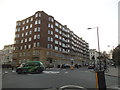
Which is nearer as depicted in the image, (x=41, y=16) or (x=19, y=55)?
(x=41, y=16)

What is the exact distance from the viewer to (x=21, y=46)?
177 ft

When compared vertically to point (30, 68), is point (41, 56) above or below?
above

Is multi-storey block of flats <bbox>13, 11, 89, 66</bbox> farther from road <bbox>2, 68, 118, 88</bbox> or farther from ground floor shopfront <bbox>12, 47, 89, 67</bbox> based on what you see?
road <bbox>2, 68, 118, 88</bbox>

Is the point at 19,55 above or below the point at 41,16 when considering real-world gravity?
below

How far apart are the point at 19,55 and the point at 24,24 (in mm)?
15091

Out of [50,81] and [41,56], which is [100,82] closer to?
[50,81]

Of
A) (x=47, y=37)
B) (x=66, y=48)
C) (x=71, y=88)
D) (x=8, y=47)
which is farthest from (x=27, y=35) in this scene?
(x=71, y=88)

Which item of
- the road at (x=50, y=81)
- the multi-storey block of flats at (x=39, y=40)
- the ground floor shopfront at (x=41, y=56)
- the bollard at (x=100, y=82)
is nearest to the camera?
the bollard at (x=100, y=82)

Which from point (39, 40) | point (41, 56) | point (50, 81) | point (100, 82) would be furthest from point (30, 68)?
point (39, 40)

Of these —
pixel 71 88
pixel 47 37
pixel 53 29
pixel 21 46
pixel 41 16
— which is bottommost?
pixel 71 88

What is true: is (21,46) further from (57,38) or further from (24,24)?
(57,38)

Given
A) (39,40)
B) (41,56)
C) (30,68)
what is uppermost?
(39,40)

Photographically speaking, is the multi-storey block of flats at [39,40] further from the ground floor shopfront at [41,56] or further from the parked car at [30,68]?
the parked car at [30,68]

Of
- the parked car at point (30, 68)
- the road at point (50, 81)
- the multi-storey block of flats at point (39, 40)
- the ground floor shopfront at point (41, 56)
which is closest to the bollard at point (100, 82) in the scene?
the road at point (50, 81)
